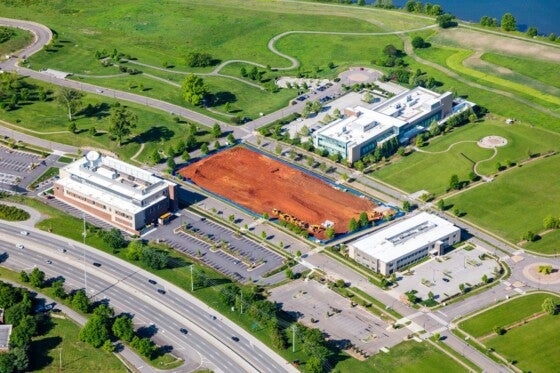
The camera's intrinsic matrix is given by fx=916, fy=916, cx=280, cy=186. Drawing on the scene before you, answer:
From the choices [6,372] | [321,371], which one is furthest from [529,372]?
[6,372]

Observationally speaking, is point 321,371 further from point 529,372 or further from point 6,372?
point 6,372
